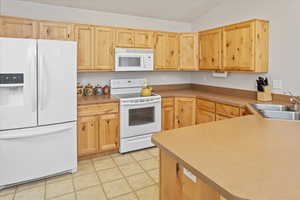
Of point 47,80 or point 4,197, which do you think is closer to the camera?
point 4,197

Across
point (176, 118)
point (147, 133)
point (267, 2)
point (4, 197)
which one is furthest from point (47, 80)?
point (267, 2)

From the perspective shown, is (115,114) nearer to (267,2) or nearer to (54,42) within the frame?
(54,42)

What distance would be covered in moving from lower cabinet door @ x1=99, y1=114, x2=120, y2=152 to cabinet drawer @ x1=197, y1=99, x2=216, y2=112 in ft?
4.75

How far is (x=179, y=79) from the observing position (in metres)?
4.55

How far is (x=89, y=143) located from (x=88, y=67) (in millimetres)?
1168

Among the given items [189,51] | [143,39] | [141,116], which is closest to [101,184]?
[141,116]

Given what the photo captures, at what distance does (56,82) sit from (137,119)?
1.39m

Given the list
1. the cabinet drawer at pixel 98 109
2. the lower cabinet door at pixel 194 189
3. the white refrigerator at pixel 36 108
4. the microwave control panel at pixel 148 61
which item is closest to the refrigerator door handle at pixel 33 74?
the white refrigerator at pixel 36 108

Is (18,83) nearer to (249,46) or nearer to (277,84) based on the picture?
Result: (249,46)

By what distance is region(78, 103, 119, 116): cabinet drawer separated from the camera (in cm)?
292

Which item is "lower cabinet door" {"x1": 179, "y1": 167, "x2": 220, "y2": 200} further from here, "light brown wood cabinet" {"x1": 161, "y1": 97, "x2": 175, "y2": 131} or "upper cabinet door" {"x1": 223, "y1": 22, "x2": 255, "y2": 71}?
"light brown wood cabinet" {"x1": 161, "y1": 97, "x2": 175, "y2": 131}

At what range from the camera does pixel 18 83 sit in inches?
88.7

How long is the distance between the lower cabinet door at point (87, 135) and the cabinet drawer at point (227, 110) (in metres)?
1.87

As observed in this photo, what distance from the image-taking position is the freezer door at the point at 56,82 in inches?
93.7
